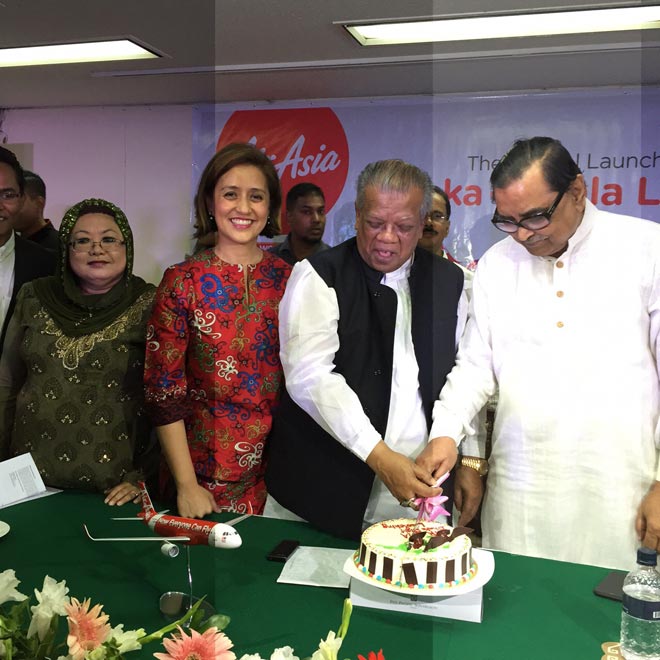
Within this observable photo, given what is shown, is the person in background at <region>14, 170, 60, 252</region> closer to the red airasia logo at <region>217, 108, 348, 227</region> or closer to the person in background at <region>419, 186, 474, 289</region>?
the red airasia logo at <region>217, 108, 348, 227</region>

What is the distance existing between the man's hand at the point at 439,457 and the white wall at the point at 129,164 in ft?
12.9

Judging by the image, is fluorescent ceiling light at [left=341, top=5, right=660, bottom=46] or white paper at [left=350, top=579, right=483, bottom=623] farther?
fluorescent ceiling light at [left=341, top=5, right=660, bottom=46]

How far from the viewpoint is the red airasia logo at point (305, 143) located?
5.18 meters

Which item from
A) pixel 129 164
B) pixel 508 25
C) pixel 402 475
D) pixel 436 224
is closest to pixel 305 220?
pixel 129 164

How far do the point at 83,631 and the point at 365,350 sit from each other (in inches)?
51.8

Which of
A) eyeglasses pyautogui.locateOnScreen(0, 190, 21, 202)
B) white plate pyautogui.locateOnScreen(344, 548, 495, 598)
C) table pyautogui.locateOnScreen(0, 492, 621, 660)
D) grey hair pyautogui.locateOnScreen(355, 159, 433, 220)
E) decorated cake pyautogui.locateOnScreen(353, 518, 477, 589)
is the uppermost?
eyeglasses pyautogui.locateOnScreen(0, 190, 21, 202)

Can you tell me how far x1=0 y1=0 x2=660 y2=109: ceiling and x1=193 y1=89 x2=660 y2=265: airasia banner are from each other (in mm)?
105

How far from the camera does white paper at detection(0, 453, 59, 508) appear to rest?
6.99 ft

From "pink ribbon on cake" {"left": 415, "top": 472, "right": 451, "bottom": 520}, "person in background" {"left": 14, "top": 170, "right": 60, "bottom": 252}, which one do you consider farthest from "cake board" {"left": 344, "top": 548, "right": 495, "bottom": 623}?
"person in background" {"left": 14, "top": 170, "right": 60, "bottom": 252}

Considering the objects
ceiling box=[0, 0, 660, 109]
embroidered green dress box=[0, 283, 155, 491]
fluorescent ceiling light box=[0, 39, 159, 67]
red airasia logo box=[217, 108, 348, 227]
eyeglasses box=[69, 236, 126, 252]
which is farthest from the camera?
red airasia logo box=[217, 108, 348, 227]

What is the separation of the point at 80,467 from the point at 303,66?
2.89 meters

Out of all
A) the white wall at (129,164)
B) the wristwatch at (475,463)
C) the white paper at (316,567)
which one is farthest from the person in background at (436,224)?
the white wall at (129,164)

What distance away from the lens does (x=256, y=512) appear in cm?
225

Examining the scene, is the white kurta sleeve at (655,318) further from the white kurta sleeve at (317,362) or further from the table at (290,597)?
the white kurta sleeve at (317,362)
